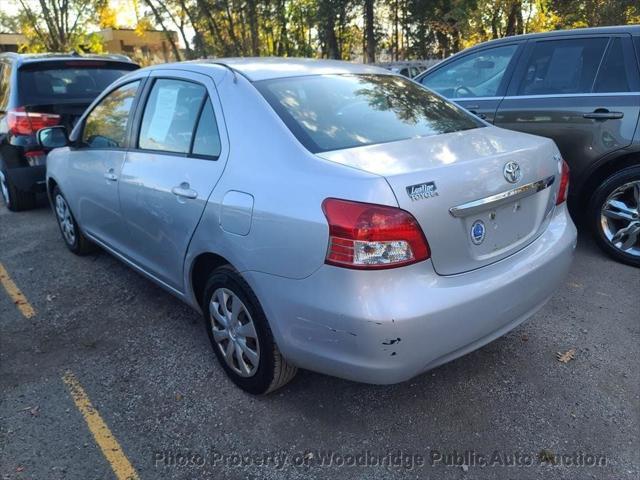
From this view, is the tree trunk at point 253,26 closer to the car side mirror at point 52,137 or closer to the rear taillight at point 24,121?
the rear taillight at point 24,121

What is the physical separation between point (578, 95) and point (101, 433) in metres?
4.07

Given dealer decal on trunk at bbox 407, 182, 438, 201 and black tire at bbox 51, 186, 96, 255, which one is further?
black tire at bbox 51, 186, 96, 255

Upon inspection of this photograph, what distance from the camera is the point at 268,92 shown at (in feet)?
8.74

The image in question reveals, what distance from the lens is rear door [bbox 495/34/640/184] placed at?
398 cm

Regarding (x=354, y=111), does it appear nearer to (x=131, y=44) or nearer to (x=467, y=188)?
(x=467, y=188)

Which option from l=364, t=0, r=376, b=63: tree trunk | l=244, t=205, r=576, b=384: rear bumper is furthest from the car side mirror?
l=364, t=0, r=376, b=63: tree trunk

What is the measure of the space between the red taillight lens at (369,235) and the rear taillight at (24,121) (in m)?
4.88

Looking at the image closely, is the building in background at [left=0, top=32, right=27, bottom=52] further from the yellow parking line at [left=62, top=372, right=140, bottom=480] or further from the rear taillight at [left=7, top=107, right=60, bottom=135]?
the yellow parking line at [left=62, top=372, right=140, bottom=480]

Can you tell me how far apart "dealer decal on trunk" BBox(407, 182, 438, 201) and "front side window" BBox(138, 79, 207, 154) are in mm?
1401

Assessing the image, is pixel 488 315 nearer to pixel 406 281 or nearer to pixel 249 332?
pixel 406 281

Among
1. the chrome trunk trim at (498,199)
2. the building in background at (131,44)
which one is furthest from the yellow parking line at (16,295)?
the building in background at (131,44)

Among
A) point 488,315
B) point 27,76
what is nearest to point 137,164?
point 488,315

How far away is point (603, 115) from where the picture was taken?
3996mm

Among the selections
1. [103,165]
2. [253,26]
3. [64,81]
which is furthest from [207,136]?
[253,26]
